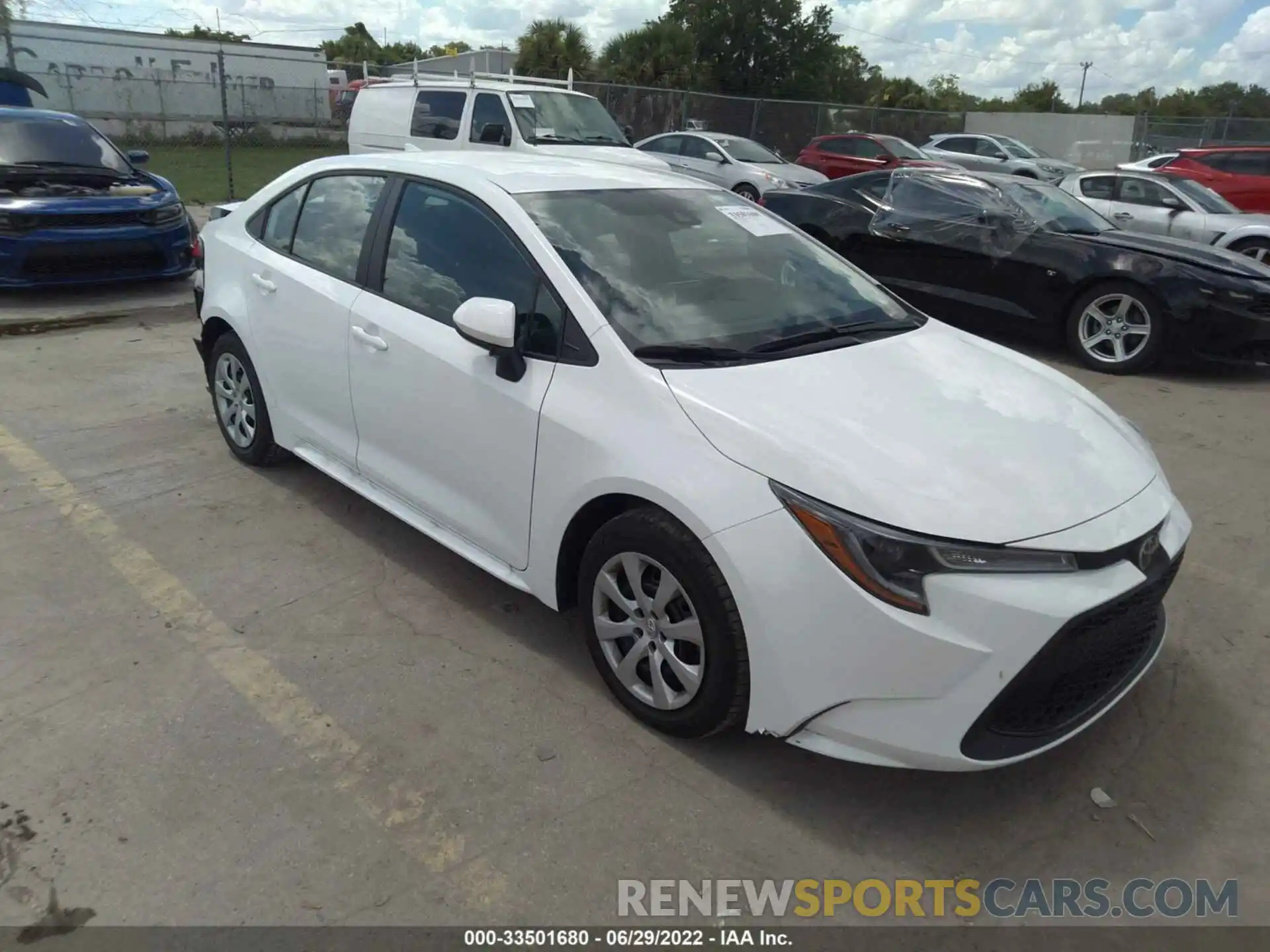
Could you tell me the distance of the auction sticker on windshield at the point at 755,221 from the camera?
152 inches

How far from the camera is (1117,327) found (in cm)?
747

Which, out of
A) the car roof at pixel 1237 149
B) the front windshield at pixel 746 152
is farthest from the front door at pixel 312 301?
the car roof at pixel 1237 149

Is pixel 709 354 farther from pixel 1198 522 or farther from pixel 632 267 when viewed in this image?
pixel 1198 522

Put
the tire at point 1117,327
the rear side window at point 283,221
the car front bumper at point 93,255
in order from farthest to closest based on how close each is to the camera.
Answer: the car front bumper at point 93,255, the tire at point 1117,327, the rear side window at point 283,221

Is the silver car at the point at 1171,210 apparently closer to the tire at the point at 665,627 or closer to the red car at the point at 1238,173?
the red car at the point at 1238,173

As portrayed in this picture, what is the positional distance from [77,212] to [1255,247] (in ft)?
39.7

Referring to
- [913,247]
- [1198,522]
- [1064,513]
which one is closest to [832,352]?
[1064,513]

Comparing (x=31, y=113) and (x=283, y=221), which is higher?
(x=31, y=113)

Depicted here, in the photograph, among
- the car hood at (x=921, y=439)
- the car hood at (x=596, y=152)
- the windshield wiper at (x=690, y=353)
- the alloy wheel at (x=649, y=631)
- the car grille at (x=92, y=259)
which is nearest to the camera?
the car hood at (x=921, y=439)

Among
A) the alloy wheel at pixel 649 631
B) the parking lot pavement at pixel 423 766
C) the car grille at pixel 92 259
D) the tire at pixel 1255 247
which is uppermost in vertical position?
the tire at pixel 1255 247

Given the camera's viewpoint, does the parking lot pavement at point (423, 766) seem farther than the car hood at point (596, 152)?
No

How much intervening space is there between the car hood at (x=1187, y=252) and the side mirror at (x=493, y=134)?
22.7 feet

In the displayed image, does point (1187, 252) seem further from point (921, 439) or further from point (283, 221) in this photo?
point (283, 221)

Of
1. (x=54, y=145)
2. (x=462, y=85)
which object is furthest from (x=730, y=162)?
(x=54, y=145)
